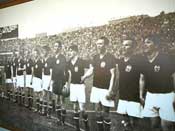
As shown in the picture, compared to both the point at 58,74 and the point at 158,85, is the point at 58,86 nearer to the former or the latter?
the point at 58,74

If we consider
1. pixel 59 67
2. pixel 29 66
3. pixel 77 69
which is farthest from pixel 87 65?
pixel 29 66

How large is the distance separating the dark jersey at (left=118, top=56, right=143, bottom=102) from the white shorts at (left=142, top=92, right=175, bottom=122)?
0.36 ft

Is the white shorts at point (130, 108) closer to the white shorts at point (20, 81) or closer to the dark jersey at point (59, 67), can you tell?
the dark jersey at point (59, 67)

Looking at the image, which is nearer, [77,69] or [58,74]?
[77,69]

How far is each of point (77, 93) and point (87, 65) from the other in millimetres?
309

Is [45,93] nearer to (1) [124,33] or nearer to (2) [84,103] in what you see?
(2) [84,103]

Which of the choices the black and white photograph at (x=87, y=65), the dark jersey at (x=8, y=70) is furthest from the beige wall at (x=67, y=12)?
the dark jersey at (x=8, y=70)

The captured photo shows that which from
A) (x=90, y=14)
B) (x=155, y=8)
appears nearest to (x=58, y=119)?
(x=90, y=14)

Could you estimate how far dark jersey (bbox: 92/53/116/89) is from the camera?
2186 millimetres

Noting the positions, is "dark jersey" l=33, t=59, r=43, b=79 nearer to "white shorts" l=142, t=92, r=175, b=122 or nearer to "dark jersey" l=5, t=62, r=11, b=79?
"dark jersey" l=5, t=62, r=11, b=79

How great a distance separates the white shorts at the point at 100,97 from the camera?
2193mm

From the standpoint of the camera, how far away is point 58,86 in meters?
2.66

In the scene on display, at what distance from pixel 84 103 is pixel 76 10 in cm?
92

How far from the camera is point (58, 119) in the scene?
265cm
